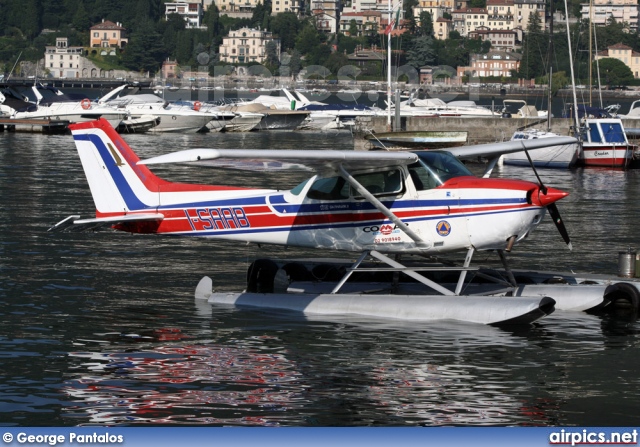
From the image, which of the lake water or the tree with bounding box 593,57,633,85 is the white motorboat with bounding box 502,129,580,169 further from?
the tree with bounding box 593,57,633,85

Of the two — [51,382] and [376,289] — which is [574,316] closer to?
[376,289]

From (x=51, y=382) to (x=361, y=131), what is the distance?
3433 centimetres

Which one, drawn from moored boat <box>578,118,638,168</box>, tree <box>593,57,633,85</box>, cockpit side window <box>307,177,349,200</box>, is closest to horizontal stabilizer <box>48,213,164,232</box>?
cockpit side window <box>307,177,349,200</box>

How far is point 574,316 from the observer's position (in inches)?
540

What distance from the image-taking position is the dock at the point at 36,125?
57922 mm

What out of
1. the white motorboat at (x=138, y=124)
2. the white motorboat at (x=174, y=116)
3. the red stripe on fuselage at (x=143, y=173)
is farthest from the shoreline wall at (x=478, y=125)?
the red stripe on fuselage at (x=143, y=173)

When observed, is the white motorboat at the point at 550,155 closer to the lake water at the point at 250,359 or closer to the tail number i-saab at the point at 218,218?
the lake water at the point at 250,359

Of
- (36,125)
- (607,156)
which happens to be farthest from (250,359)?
(36,125)

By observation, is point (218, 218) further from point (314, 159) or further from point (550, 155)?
point (550, 155)

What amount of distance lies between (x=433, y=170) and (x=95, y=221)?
13.6 feet

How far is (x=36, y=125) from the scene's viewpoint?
58.7 metres

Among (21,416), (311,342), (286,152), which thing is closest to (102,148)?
(286,152)

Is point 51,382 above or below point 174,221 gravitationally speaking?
below

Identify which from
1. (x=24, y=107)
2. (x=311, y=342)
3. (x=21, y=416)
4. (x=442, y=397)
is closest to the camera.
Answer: (x=21, y=416)
